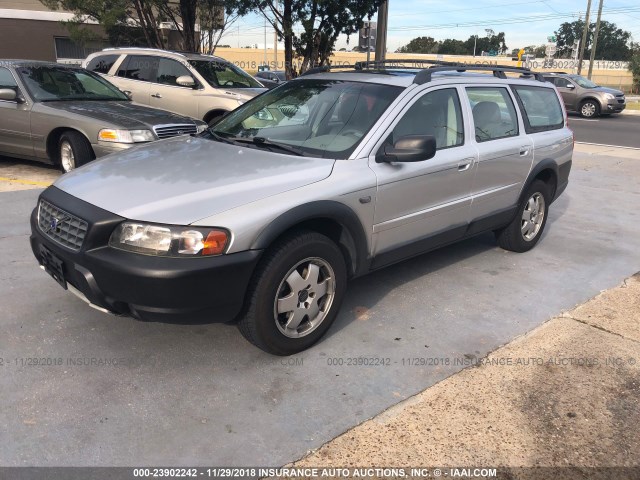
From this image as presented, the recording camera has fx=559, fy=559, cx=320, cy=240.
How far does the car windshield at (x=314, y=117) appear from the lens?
3777 mm

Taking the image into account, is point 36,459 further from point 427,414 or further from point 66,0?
point 66,0

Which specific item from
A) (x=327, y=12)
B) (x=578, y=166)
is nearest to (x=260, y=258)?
(x=578, y=166)

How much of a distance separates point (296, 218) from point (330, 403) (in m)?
1.02

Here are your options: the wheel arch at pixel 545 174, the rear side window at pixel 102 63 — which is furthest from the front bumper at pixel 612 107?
the rear side window at pixel 102 63

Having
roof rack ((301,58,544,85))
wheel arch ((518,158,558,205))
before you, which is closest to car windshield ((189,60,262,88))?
roof rack ((301,58,544,85))

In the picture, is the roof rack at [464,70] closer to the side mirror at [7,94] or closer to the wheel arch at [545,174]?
the wheel arch at [545,174]

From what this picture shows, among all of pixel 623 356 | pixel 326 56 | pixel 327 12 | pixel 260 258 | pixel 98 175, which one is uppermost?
pixel 327 12

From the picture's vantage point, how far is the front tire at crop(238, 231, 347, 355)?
3.09 metres

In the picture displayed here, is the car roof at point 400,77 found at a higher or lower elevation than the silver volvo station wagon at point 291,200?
higher

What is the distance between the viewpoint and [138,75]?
9914 mm

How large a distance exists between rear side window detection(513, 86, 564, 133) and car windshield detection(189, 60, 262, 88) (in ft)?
18.4

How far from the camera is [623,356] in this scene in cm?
359

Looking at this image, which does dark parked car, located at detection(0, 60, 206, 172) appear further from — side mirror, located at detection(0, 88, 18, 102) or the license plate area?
the license plate area

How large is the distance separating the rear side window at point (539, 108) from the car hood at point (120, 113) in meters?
4.17
